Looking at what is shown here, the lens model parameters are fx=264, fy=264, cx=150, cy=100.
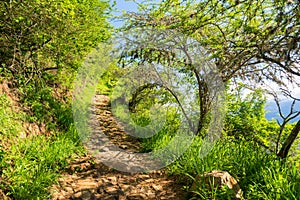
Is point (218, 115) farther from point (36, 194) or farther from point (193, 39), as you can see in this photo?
point (36, 194)

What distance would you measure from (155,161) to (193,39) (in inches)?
96.0

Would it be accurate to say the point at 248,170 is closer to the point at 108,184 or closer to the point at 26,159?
the point at 108,184

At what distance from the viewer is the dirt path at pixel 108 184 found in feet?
11.2

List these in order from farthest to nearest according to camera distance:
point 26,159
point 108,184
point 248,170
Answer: point 108,184 < point 26,159 < point 248,170

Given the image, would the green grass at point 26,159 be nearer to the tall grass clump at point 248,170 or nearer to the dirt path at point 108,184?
the dirt path at point 108,184

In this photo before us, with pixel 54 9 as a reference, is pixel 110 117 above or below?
below

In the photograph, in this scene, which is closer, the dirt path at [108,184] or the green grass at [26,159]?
the green grass at [26,159]

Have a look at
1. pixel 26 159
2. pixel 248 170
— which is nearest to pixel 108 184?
pixel 26 159

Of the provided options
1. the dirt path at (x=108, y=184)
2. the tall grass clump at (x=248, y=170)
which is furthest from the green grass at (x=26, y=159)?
the tall grass clump at (x=248, y=170)

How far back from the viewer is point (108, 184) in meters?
3.80

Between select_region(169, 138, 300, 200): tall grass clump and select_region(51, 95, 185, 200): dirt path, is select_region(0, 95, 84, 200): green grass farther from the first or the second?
select_region(169, 138, 300, 200): tall grass clump

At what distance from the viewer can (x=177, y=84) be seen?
20.5ft

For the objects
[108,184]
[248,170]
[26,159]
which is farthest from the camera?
[108,184]

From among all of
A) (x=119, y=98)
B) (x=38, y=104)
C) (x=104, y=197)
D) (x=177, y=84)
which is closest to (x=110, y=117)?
(x=119, y=98)
